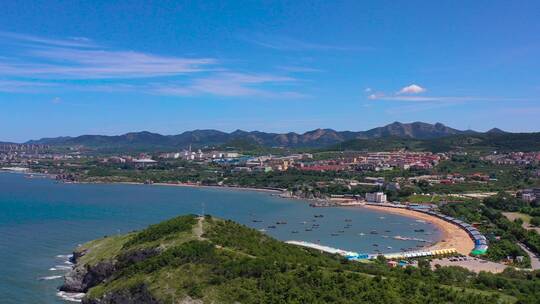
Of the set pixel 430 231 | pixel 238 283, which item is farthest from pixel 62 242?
pixel 430 231

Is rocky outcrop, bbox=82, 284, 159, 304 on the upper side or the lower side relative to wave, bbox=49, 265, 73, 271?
upper

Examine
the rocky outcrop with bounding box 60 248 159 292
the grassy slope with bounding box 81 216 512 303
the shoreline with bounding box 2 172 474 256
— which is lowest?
the shoreline with bounding box 2 172 474 256

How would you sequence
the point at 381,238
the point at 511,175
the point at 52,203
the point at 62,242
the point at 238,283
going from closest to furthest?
the point at 238,283, the point at 62,242, the point at 381,238, the point at 52,203, the point at 511,175

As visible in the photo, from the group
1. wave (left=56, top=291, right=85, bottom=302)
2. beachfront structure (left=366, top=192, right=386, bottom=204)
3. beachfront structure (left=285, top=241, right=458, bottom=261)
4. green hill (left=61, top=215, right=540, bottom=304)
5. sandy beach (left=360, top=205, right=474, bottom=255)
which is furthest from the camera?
beachfront structure (left=366, top=192, right=386, bottom=204)

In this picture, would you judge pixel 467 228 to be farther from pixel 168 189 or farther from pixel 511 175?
pixel 168 189

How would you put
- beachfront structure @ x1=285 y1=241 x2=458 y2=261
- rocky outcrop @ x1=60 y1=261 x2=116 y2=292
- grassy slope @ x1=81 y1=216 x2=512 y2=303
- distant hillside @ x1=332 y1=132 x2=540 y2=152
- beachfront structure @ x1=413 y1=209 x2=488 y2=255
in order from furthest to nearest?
distant hillside @ x1=332 y1=132 x2=540 y2=152, beachfront structure @ x1=413 y1=209 x2=488 y2=255, beachfront structure @ x1=285 y1=241 x2=458 y2=261, rocky outcrop @ x1=60 y1=261 x2=116 y2=292, grassy slope @ x1=81 y1=216 x2=512 y2=303

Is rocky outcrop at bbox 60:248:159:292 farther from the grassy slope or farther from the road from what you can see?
the road

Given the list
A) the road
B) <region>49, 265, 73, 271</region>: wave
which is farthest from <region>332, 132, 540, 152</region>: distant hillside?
<region>49, 265, 73, 271</region>: wave

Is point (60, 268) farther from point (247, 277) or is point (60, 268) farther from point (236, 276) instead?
point (247, 277)
